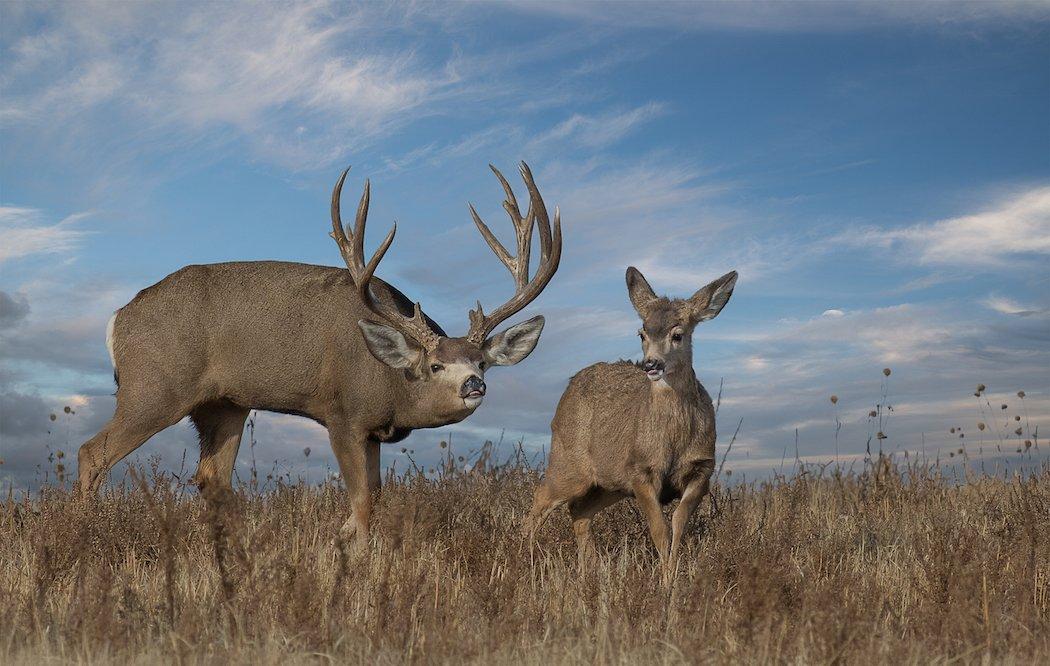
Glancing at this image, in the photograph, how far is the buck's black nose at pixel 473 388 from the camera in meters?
8.88

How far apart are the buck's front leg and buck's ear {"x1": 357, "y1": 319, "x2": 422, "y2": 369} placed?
655mm

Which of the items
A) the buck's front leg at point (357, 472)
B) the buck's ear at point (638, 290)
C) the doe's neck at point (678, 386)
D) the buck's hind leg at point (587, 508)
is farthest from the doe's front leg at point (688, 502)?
the buck's front leg at point (357, 472)

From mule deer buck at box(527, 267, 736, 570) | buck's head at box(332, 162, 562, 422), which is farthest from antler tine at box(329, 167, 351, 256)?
mule deer buck at box(527, 267, 736, 570)

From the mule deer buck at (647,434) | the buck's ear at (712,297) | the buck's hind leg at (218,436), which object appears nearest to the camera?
the mule deer buck at (647,434)

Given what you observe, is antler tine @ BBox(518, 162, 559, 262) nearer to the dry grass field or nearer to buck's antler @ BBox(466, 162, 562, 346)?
buck's antler @ BBox(466, 162, 562, 346)

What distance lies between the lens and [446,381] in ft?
30.4

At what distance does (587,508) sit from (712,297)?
185 cm

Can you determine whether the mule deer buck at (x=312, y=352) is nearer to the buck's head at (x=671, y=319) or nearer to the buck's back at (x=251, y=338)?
the buck's back at (x=251, y=338)

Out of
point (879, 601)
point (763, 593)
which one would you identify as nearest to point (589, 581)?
point (763, 593)

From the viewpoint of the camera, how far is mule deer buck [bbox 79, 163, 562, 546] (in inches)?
369

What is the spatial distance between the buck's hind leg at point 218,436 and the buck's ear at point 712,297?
4.48 m

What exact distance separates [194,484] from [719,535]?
4611 mm

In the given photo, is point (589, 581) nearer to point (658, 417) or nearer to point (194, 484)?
point (658, 417)

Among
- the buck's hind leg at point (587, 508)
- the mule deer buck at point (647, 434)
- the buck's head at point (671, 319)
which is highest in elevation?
the buck's head at point (671, 319)
